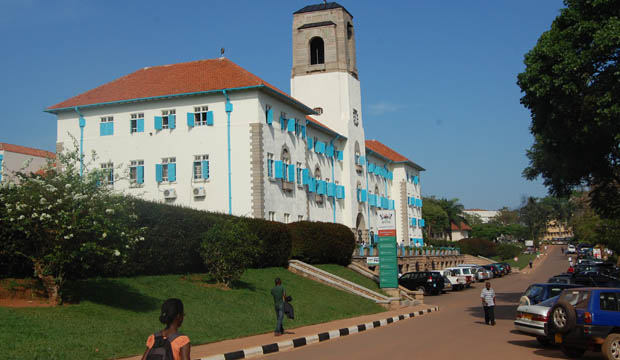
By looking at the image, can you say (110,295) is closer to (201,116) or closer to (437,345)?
(437,345)

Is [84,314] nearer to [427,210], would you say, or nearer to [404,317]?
[404,317]

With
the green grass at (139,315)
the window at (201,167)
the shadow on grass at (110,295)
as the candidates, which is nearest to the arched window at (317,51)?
the window at (201,167)

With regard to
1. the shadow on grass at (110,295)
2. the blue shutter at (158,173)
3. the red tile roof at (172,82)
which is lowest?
the shadow on grass at (110,295)

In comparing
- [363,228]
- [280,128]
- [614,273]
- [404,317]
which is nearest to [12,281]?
[404,317]

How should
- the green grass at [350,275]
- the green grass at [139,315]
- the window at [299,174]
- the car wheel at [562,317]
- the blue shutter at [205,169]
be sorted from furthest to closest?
the window at [299,174]
the blue shutter at [205,169]
the green grass at [350,275]
the green grass at [139,315]
the car wheel at [562,317]

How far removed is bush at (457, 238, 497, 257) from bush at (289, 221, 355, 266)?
58076 millimetres

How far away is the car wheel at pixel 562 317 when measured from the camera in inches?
462

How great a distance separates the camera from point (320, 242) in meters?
35.2

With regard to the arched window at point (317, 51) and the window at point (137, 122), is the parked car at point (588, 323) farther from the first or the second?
the arched window at point (317, 51)

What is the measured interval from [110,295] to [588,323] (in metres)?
11.9

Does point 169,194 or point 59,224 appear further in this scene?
point 169,194

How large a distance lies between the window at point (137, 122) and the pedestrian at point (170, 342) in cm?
3487

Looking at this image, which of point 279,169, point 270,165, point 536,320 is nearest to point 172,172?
point 270,165

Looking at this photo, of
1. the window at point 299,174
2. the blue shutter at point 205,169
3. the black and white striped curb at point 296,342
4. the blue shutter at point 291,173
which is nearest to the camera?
the black and white striped curb at point 296,342
